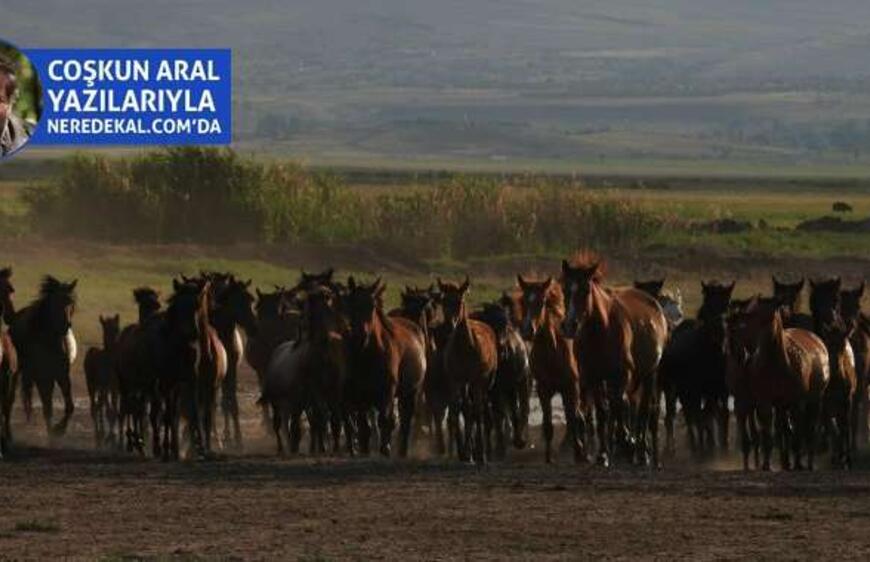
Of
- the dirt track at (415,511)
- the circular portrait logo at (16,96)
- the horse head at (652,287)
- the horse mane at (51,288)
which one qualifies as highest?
the circular portrait logo at (16,96)

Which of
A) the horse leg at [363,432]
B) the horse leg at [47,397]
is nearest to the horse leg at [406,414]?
the horse leg at [363,432]

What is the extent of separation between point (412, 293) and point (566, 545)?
40.5ft

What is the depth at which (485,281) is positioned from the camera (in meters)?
55.5

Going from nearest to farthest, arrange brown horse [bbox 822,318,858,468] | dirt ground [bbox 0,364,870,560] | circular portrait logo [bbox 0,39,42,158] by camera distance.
Answer: dirt ground [bbox 0,364,870,560] → brown horse [bbox 822,318,858,468] → circular portrait logo [bbox 0,39,42,158]

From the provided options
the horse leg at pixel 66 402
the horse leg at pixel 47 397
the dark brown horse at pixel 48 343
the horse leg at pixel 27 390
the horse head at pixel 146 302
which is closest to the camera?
the horse head at pixel 146 302

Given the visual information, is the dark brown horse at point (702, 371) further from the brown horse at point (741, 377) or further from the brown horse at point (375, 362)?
the brown horse at point (375, 362)

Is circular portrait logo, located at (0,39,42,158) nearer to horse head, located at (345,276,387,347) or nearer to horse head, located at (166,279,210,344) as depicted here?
horse head, located at (166,279,210,344)

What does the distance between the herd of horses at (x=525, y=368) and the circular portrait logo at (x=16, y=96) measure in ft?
90.7

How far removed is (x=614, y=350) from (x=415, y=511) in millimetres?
6703

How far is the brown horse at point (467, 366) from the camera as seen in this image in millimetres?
26922

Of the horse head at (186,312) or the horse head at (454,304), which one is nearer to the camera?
the horse head at (186,312)

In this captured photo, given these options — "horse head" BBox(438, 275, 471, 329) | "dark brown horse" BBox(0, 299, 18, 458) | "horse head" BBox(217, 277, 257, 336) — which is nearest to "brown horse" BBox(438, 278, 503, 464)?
"horse head" BBox(438, 275, 471, 329)

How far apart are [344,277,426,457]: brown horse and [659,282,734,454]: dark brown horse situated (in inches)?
119

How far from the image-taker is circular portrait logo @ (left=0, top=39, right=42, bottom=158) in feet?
194
